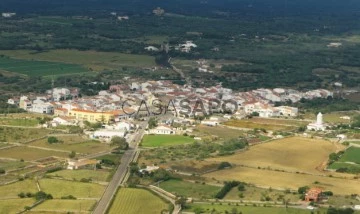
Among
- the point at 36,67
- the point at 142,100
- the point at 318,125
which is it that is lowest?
the point at 36,67

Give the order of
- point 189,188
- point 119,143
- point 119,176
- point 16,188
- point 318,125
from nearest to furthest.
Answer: point 16,188
point 189,188
point 119,176
point 119,143
point 318,125

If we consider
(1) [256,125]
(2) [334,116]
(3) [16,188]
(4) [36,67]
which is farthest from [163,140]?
(4) [36,67]

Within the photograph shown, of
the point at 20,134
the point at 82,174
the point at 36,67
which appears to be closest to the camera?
the point at 82,174

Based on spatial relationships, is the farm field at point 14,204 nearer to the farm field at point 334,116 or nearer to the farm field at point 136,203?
the farm field at point 136,203

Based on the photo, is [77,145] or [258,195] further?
[77,145]

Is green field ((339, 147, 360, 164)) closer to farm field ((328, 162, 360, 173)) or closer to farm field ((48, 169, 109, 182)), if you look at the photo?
farm field ((328, 162, 360, 173))

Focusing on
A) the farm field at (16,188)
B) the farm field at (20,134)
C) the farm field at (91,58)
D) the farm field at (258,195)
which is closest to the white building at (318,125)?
the farm field at (20,134)

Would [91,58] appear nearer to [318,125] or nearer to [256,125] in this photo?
[256,125]

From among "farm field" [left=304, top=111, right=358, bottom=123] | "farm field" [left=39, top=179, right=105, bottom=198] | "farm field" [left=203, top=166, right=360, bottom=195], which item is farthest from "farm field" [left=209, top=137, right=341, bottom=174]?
"farm field" [left=39, top=179, right=105, bottom=198]
